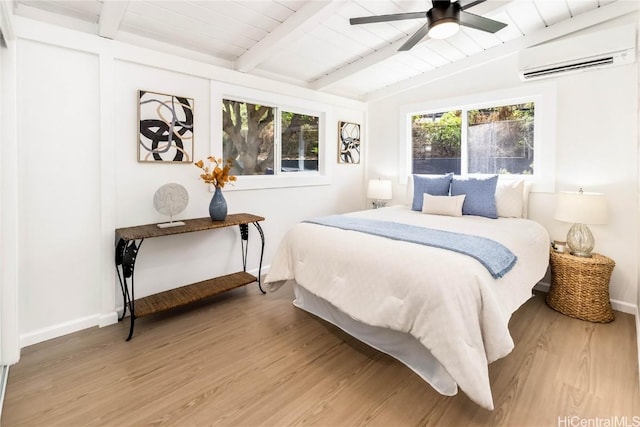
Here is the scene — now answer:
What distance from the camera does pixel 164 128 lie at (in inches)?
108

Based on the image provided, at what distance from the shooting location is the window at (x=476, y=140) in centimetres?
338

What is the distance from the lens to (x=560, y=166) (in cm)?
309

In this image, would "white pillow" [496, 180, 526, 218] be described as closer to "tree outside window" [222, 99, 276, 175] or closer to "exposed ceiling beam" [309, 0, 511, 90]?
"exposed ceiling beam" [309, 0, 511, 90]

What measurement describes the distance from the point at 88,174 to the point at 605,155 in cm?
435

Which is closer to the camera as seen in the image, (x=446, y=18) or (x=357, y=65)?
(x=446, y=18)

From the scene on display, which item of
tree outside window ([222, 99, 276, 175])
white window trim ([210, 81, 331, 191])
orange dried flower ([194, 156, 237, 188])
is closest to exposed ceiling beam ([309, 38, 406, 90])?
white window trim ([210, 81, 331, 191])

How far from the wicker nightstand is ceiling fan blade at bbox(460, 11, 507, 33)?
1.94 metres

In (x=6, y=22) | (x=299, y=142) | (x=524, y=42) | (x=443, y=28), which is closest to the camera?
(x=6, y=22)

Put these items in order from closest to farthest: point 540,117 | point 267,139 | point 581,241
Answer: point 581,241 < point 540,117 < point 267,139

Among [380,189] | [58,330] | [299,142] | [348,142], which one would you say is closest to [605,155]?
[380,189]

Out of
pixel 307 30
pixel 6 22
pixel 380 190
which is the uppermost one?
pixel 307 30

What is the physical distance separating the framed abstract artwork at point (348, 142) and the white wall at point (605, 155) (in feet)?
6.48

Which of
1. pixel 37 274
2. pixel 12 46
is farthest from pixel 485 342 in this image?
pixel 12 46

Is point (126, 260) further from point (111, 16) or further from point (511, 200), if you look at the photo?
point (511, 200)
